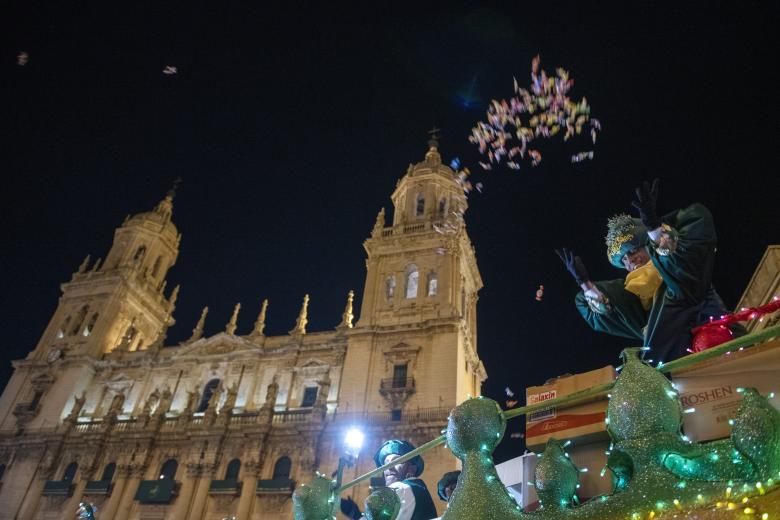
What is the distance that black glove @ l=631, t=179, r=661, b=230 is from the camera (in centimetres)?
298

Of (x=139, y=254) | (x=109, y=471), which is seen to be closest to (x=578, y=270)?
(x=109, y=471)

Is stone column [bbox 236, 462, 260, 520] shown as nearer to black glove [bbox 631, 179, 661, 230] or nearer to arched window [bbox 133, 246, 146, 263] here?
arched window [bbox 133, 246, 146, 263]

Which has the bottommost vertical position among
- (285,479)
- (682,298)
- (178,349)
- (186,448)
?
(682,298)

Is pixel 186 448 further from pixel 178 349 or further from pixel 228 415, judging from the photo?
pixel 178 349

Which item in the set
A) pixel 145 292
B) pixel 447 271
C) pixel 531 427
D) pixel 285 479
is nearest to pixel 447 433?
pixel 531 427

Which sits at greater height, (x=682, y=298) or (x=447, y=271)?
(x=447, y=271)

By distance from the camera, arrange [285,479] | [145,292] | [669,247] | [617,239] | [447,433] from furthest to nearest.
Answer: [145,292]
[285,479]
[617,239]
[669,247]
[447,433]

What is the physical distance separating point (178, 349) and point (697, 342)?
34095 mm

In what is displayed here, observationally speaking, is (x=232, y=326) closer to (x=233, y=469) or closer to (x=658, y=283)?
(x=233, y=469)

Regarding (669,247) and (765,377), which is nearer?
(765,377)

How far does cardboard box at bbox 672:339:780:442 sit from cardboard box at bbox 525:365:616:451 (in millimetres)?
548

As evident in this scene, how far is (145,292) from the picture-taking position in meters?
39.0

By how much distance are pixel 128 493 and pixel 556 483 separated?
30.5m

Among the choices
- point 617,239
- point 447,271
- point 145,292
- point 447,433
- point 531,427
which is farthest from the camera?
point 145,292
